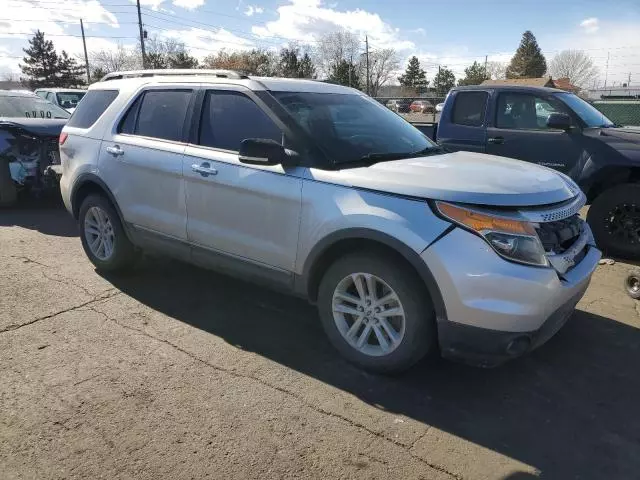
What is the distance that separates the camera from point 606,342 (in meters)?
3.93

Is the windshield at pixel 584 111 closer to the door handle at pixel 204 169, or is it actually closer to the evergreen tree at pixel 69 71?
the door handle at pixel 204 169

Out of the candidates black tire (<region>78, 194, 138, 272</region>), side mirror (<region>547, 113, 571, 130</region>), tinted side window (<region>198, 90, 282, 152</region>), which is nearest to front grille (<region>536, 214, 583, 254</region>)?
tinted side window (<region>198, 90, 282, 152</region>)

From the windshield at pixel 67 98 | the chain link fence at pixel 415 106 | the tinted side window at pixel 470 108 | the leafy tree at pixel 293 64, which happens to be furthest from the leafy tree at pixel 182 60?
the tinted side window at pixel 470 108

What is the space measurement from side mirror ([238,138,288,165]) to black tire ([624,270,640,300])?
3.49 meters

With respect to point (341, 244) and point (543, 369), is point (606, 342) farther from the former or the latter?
point (341, 244)

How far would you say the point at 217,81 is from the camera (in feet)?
13.6

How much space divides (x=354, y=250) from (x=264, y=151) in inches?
34.7

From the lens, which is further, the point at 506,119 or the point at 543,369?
the point at 506,119

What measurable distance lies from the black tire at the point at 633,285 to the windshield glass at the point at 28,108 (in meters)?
9.18

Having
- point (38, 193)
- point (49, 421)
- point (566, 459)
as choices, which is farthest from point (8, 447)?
point (38, 193)

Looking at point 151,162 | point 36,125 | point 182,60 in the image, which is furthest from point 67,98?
point 182,60

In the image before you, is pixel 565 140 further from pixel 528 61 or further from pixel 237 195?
pixel 528 61

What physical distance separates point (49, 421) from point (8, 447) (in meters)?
0.24

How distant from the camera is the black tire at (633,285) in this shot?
4.77 m
